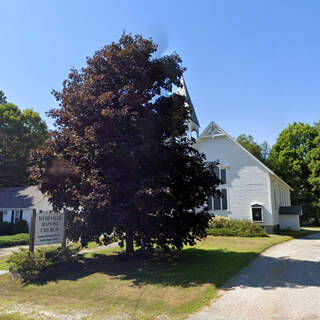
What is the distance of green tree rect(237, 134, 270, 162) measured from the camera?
52028mm

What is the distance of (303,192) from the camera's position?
46.3 meters

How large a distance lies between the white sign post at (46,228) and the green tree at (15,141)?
1468 inches

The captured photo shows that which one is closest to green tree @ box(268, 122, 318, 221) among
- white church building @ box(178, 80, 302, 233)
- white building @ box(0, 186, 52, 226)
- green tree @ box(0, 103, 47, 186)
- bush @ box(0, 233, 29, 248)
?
white church building @ box(178, 80, 302, 233)

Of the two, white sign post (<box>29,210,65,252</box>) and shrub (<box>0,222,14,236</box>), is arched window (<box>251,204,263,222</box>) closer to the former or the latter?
white sign post (<box>29,210,65,252</box>)

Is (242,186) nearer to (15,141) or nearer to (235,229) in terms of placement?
(235,229)

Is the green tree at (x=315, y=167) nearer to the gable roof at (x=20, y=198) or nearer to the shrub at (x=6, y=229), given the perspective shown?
the gable roof at (x=20, y=198)

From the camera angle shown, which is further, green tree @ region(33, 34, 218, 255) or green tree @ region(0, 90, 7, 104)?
green tree @ region(0, 90, 7, 104)

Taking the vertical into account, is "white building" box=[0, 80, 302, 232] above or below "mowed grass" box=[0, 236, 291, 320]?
above

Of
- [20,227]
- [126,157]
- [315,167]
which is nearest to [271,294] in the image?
[126,157]

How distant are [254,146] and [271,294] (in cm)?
4891

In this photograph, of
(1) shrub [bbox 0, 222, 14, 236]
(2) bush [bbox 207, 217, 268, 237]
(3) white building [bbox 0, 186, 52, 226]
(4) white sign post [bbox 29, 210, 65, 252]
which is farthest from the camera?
(3) white building [bbox 0, 186, 52, 226]

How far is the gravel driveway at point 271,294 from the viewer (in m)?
6.12

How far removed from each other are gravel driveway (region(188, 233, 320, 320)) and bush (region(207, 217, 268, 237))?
9.84 metres

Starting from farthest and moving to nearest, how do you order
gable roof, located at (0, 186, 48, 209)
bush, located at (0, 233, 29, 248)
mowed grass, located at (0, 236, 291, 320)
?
gable roof, located at (0, 186, 48, 209), bush, located at (0, 233, 29, 248), mowed grass, located at (0, 236, 291, 320)
